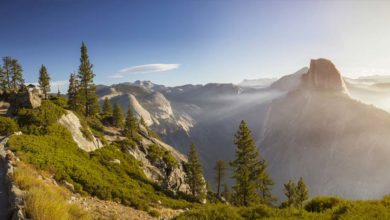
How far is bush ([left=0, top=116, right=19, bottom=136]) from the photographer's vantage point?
29.0 meters

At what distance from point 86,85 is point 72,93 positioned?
6.39 m

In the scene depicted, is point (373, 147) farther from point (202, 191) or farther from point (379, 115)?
point (202, 191)

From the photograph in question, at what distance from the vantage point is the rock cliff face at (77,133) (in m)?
35.8

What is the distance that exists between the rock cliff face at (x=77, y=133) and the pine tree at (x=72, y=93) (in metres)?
23.1

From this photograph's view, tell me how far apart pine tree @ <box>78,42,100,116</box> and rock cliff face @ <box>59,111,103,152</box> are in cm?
2636

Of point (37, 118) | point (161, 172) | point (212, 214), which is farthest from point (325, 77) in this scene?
point (212, 214)

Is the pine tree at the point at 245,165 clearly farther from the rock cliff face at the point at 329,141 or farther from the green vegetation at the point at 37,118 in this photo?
the rock cliff face at the point at 329,141

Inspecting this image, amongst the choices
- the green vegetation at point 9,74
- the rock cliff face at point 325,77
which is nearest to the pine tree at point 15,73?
the green vegetation at point 9,74

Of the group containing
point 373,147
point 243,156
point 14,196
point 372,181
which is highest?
point 14,196

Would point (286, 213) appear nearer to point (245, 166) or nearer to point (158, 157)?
point (245, 166)

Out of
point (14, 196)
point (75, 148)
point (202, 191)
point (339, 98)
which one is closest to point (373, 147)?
point (339, 98)

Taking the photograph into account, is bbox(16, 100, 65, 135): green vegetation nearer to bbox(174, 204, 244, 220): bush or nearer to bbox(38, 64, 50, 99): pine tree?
bbox(174, 204, 244, 220): bush

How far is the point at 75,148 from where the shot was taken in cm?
3180

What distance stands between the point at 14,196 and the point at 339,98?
180 metres
